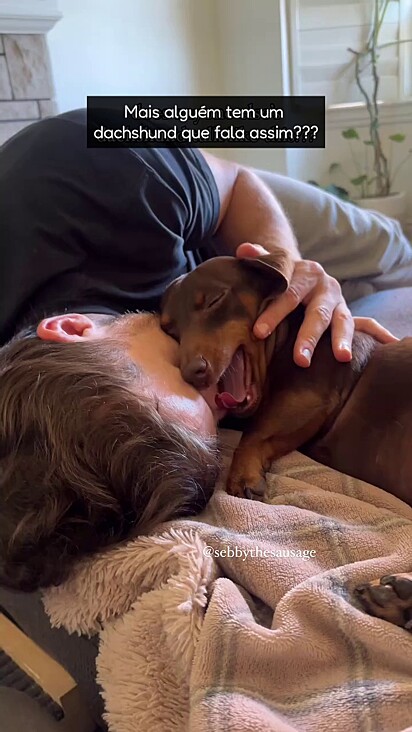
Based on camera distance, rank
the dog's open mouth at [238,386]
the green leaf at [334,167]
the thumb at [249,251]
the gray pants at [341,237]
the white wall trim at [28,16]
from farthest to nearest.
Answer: the green leaf at [334,167] → the white wall trim at [28,16] → the gray pants at [341,237] → the thumb at [249,251] → the dog's open mouth at [238,386]

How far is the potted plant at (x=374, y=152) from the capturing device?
3.20m

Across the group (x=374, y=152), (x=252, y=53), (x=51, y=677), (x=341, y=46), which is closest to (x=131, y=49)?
(x=252, y=53)

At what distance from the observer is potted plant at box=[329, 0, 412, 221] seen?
3.20 meters

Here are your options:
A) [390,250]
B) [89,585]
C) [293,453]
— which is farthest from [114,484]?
[390,250]

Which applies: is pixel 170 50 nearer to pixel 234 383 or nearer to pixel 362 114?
pixel 362 114

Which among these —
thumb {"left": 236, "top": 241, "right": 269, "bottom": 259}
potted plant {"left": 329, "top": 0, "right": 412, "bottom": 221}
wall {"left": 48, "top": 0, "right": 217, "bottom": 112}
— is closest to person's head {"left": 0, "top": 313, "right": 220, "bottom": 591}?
thumb {"left": 236, "top": 241, "right": 269, "bottom": 259}

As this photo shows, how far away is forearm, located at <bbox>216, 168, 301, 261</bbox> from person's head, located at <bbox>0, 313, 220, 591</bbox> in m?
0.63

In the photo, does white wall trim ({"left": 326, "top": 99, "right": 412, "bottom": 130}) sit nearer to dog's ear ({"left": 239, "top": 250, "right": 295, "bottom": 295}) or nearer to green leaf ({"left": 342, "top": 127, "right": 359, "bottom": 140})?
green leaf ({"left": 342, "top": 127, "right": 359, "bottom": 140})

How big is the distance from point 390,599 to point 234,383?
0.48 meters

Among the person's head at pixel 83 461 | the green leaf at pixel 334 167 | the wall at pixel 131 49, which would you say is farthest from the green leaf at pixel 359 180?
the person's head at pixel 83 461

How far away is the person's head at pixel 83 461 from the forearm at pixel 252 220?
0.63m

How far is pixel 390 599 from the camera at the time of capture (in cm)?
73

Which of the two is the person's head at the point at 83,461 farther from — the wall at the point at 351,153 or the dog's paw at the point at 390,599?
the wall at the point at 351,153

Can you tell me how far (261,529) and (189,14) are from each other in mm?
2910
